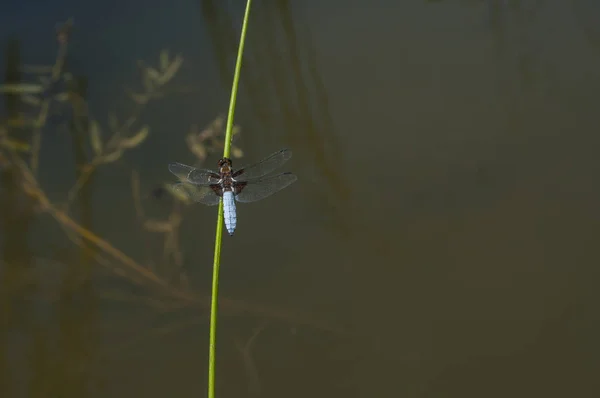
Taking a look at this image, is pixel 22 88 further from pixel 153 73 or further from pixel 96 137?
pixel 153 73

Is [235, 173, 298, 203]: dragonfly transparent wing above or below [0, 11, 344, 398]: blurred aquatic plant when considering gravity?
below

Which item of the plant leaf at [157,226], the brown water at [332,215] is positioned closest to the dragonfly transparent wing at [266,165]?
the brown water at [332,215]

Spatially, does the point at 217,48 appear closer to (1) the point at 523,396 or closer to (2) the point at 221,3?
(2) the point at 221,3

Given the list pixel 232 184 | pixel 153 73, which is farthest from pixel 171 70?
pixel 232 184

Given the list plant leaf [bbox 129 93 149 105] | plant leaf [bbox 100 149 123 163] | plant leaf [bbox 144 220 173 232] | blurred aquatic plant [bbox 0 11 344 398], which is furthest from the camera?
plant leaf [bbox 129 93 149 105]

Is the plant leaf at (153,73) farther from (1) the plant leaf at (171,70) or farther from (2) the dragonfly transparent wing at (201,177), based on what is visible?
(2) the dragonfly transparent wing at (201,177)

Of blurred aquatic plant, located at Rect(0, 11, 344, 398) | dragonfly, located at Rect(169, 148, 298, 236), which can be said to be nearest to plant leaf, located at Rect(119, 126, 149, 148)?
blurred aquatic plant, located at Rect(0, 11, 344, 398)

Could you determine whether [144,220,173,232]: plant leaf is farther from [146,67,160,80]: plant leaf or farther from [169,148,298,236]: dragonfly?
[146,67,160,80]: plant leaf
